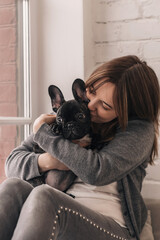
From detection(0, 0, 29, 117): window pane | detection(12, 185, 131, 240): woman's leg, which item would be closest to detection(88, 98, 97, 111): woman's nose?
detection(12, 185, 131, 240): woman's leg

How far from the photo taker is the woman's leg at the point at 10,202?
3.30 ft

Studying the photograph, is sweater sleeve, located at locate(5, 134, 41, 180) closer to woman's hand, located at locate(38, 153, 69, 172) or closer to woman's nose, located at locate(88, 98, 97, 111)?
woman's hand, located at locate(38, 153, 69, 172)

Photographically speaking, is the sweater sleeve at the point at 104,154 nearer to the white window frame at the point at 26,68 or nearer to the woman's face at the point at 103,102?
the woman's face at the point at 103,102

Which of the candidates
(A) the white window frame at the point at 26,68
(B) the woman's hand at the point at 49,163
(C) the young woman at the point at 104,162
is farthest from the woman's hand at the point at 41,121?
(A) the white window frame at the point at 26,68

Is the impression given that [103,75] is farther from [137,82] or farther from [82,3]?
[82,3]

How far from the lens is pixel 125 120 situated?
4.28ft

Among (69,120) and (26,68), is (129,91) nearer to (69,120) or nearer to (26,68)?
(69,120)

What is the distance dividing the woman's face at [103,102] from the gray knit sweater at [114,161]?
93 millimetres

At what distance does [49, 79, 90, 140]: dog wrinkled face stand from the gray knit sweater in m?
0.04

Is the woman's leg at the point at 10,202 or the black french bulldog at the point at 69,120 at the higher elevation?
the black french bulldog at the point at 69,120

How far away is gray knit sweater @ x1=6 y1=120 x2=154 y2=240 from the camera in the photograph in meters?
1.19

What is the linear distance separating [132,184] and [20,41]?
3.12 ft

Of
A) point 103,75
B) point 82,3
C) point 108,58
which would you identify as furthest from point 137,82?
point 82,3

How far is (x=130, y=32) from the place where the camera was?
176 centimetres
